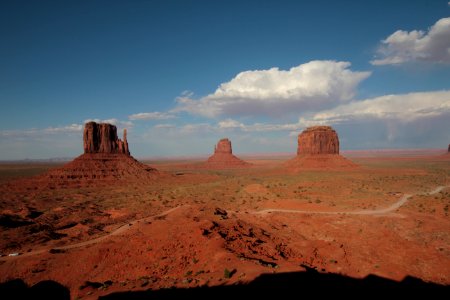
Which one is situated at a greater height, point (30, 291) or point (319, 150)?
point (319, 150)

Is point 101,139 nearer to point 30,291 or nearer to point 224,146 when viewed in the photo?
point 30,291

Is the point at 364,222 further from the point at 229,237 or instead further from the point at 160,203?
the point at 160,203

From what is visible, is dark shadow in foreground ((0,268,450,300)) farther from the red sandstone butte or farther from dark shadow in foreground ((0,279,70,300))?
the red sandstone butte

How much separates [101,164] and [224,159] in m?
85.0

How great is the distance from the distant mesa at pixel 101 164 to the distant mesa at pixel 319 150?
5606cm

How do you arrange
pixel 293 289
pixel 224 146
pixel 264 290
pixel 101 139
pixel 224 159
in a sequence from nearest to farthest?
pixel 264 290 → pixel 293 289 → pixel 101 139 → pixel 224 159 → pixel 224 146

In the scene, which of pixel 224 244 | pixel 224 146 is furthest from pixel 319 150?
pixel 224 244

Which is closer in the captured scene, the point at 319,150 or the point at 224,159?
the point at 319,150

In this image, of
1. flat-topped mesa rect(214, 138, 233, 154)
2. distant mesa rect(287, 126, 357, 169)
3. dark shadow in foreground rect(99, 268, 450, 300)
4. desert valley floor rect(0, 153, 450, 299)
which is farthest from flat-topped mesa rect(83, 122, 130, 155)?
flat-topped mesa rect(214, 138, 233, 154)

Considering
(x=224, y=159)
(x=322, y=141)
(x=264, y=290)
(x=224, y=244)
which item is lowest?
(x=224, y=244)

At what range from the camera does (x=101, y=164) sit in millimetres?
76062

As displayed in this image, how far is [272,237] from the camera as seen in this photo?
78.5 feet

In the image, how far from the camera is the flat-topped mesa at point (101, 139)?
255 feet

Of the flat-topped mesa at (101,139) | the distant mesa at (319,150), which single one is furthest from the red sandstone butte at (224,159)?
the flat-topped mesa at (101,139)
